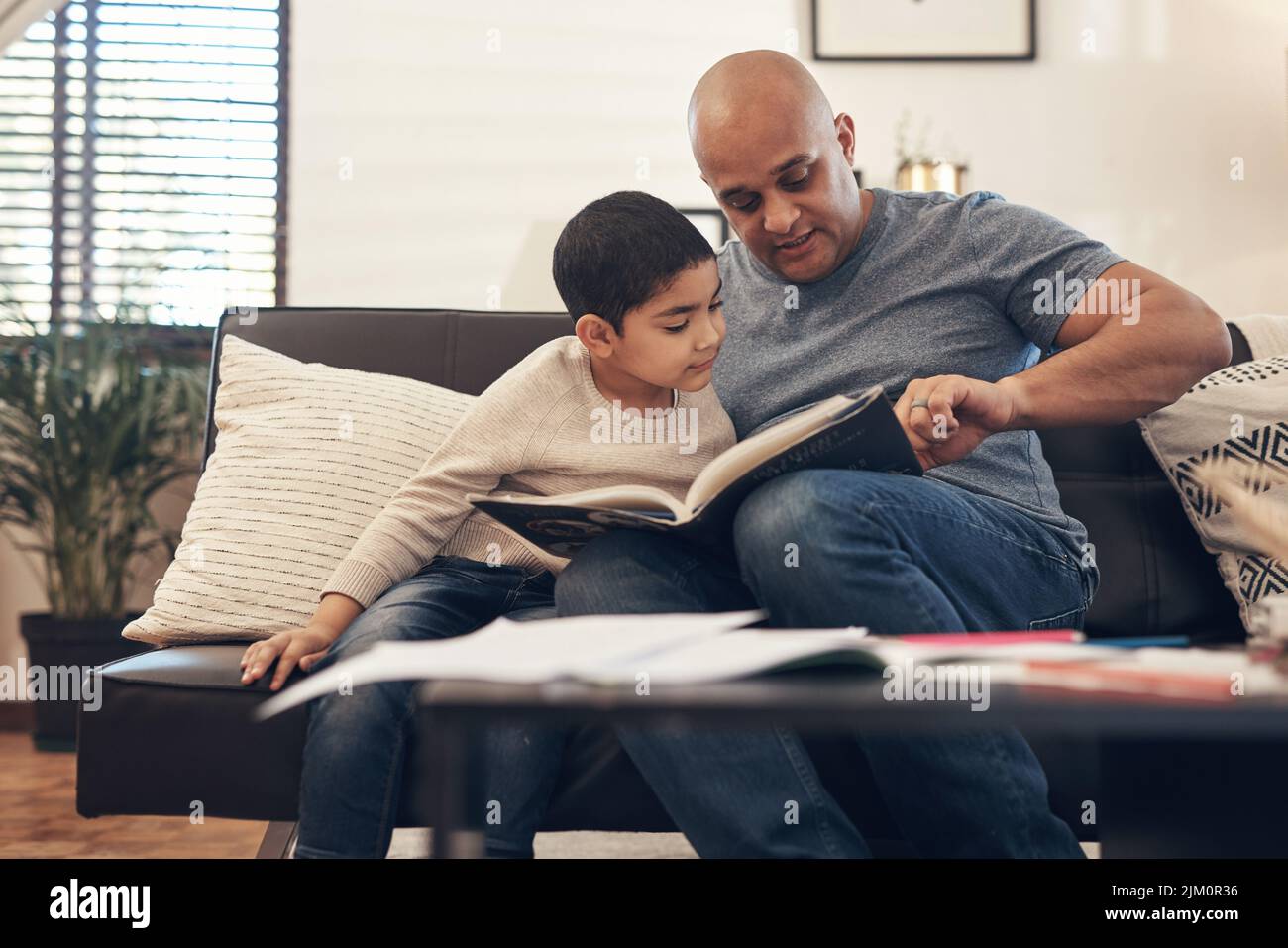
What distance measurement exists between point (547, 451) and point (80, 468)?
1.63 metres

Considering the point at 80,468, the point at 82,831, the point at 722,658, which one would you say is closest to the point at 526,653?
the point at 722,658

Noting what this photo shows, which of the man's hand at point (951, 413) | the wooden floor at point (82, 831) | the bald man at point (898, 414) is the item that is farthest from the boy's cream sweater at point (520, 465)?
the wooden floor at point (82, 831)

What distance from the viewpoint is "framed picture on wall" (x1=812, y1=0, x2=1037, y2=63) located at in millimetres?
2902

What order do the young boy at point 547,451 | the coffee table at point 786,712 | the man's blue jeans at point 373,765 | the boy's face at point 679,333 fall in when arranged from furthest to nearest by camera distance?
the boy's face at point 679,333 → the young boy at point 547,451 → the man's blue jeans at point 373,765 → the coffee table at point 786,712

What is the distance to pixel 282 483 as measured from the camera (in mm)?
1396

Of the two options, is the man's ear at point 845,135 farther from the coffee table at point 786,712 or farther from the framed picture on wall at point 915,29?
the framed picture on wall at point 915,29

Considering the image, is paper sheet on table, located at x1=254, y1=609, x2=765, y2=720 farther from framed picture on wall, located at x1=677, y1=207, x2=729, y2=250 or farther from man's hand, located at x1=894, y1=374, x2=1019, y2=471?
framed picture on wall, located at x1=677, y1=207, x2=729, y2=250

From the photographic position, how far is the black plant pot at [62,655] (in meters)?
2.46

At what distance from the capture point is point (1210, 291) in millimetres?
2914

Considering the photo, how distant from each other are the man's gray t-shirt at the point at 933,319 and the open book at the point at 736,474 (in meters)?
0.30

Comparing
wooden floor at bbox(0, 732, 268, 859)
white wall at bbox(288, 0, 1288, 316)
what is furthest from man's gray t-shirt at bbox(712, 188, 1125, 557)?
white wall at bbox(288, 0, 1288, 316)

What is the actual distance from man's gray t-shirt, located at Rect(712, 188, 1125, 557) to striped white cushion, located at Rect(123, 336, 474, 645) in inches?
16.4
